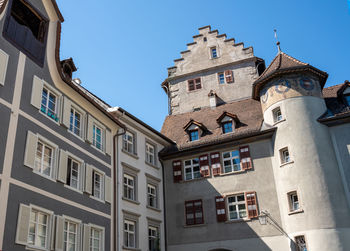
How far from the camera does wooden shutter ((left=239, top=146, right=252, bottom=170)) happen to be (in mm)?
24828

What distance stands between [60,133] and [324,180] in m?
13.9

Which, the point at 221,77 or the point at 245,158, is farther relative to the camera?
the point at 221,77

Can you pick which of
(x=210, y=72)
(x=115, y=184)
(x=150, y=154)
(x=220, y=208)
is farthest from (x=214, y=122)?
(x=115, y=184)

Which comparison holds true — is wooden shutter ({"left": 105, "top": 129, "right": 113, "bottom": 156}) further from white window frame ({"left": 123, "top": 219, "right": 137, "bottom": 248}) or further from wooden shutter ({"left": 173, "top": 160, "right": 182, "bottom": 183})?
wooden shutter ({"left": 173, "top": 160, "right": 182, "bottom": 183})

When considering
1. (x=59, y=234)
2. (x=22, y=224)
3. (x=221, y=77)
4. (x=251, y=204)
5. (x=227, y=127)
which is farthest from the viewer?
(x=221, y=77)

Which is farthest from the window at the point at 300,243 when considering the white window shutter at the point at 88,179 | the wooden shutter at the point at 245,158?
the white window shutter at the point at 88,179

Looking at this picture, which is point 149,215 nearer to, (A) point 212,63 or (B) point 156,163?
(B) point 156,163

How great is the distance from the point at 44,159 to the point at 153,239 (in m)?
9.72

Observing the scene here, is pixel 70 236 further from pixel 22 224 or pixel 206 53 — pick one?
pixel 206 53

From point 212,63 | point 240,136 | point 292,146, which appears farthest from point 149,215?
point 212,63

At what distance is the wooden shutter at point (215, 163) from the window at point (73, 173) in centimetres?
947

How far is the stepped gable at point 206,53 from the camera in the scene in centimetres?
3459

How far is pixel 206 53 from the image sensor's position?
1400 inches

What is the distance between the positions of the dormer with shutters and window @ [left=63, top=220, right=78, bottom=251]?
18.1m
